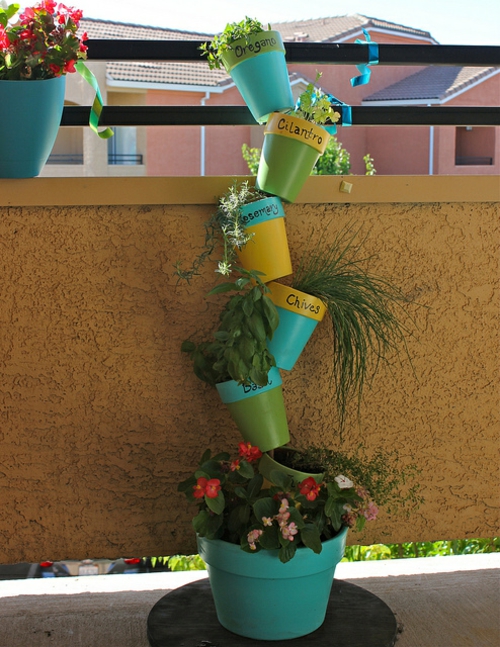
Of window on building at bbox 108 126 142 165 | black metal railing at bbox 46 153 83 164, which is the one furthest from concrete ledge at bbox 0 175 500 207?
window on building at bbox 108 126 142 165

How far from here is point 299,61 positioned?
6.72 feet

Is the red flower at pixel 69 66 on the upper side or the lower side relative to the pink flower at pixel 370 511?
upper

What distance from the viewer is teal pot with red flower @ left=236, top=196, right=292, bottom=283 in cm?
177

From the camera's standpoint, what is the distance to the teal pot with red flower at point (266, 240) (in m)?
1.77


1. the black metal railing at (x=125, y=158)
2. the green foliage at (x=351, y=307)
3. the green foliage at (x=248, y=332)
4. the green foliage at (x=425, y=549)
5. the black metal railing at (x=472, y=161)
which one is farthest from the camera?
the black metal railing at (x=472, y=161)

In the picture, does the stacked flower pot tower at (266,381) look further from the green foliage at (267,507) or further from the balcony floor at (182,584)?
the balcony floor at (182,584)

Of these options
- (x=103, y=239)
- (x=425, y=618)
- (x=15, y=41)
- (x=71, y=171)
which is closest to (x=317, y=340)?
(x=103, y=239)

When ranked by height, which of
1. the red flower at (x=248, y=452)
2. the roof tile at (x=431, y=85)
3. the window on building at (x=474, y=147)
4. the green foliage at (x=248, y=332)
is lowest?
the red flower at (x=248, y=452)

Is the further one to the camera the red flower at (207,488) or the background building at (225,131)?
the background building at (225,131)

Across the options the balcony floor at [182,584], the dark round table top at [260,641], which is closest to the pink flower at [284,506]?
the dark round table top at [260,641]

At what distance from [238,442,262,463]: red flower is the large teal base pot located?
0.20 meters

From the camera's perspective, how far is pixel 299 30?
2062 cm

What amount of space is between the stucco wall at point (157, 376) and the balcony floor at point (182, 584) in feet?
0.38

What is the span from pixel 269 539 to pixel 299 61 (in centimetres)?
128
